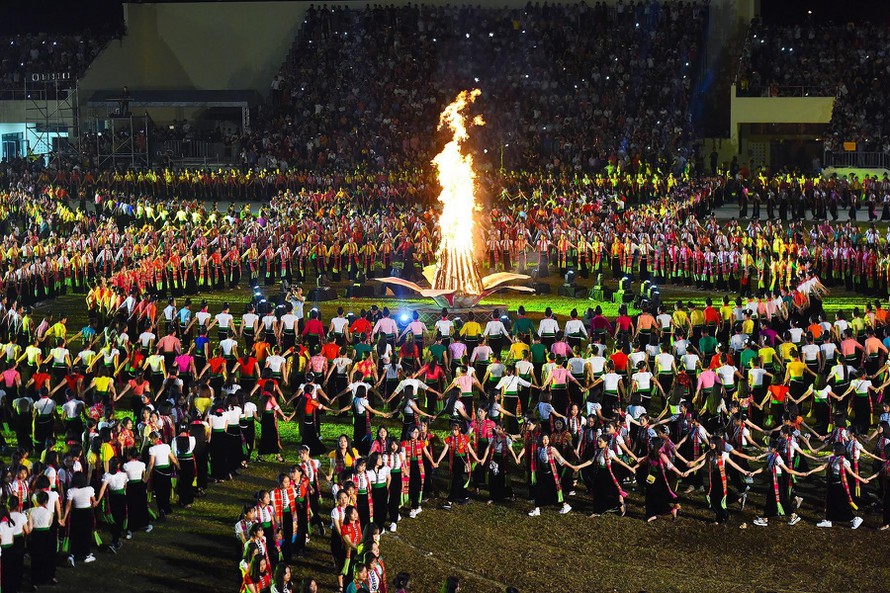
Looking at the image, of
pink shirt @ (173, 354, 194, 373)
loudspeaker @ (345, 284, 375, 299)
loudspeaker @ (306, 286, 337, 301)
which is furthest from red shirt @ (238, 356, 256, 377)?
loudspeaker @ (345, 284, 375, 299)

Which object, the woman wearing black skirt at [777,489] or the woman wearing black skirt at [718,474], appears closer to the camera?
the woman wearing black skirt at [718,474]

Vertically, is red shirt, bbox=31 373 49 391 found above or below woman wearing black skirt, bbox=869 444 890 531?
above

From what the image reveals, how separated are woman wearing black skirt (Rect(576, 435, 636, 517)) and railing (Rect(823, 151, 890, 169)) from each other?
30841 mm

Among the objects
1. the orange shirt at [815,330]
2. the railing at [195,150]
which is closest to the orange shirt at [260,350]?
the orange shirt at [815,330]

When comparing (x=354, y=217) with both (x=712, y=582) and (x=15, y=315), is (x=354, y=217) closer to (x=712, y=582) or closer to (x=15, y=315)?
(x=15, y=315)

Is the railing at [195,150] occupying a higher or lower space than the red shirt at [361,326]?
higher

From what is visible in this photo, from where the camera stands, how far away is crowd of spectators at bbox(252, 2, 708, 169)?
48.8 m

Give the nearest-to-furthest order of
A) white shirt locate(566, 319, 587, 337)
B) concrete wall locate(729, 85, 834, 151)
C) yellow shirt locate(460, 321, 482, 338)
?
white shirt locate(566, 319, 587, 337)
yellow shirt locate(460, 321, 482, 338)
concrete wall locate(729, 85, 834, 151)

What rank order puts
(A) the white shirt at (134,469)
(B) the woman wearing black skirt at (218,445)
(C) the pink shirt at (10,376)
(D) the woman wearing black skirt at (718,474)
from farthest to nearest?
(C) the pink shirt at (10,376)
(B) the woman wearing black skirt at (218,445)
(D) the woman wearing black skirt at (718,474)
(A) the white shirt at (134,469)

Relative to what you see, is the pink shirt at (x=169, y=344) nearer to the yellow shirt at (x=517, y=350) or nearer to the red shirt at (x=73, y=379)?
the red shirt at (x=73, y=379)

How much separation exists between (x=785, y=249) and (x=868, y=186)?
41.6 feet

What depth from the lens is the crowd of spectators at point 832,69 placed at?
149ft

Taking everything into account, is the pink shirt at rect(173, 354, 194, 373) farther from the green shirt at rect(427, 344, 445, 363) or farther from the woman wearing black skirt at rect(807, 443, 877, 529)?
the woman wearing black skirt at rect(807, 443, 877, 529)

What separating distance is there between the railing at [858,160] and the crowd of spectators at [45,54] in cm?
2990
